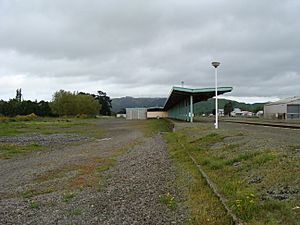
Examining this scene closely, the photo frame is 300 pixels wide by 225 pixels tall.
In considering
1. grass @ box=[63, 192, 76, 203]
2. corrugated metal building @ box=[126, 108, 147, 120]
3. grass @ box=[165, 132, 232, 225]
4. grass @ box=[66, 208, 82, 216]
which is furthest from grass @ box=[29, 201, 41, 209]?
corrugated metal building @ box=[126, 108, 147, 120]

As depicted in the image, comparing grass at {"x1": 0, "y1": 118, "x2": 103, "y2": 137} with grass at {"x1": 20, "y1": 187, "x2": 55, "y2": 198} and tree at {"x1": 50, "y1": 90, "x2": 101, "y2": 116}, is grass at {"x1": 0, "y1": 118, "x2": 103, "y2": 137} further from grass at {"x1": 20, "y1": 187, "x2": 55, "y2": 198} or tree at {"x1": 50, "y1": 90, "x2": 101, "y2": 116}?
tree at {"x1": 50, "y1": 90, "x2": 101, "y2": 116}

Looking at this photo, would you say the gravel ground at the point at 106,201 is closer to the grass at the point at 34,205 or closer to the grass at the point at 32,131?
the grass at the point at 34,205

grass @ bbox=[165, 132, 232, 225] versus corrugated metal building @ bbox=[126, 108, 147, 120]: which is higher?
corrugated metal building @ bbox=[126, 108, 147, 120]

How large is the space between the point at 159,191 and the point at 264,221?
11.9 ft

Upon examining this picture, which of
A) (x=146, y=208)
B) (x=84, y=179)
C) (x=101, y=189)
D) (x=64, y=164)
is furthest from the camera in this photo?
(x=64, y=164)

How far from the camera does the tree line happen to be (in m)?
116

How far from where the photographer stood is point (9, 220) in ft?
21.4

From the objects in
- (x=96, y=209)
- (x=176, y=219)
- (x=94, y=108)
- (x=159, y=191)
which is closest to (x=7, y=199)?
(x=96, y=209)

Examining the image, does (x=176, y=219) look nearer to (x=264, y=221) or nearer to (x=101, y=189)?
(x=264, y=221)

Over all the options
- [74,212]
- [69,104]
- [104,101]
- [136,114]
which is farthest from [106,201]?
[104,101]

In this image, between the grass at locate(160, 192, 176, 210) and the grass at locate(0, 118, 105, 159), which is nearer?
the grass at locate(160, 192, 176, 210)

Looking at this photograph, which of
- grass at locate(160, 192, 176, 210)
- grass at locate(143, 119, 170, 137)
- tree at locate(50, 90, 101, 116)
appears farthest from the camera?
tree at locate(50, 90, 101, 116)

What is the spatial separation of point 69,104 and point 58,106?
3577 mm

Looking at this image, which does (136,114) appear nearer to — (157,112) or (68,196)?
(157,112)
